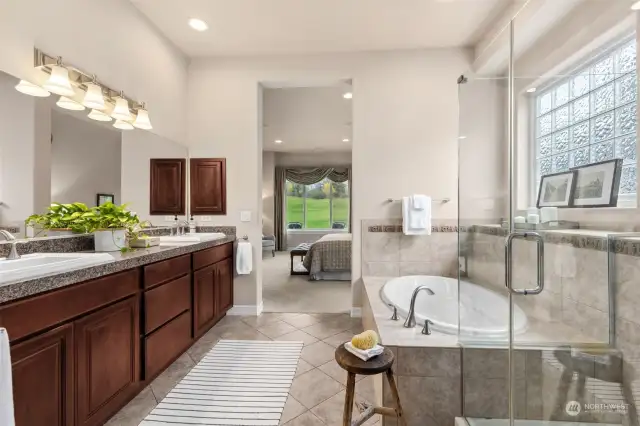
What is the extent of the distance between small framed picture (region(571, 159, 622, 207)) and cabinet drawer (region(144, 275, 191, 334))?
254cm

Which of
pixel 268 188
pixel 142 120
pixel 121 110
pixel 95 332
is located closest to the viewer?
pixel 95 332

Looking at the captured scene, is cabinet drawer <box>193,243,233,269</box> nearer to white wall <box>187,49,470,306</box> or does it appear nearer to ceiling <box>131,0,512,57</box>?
white wall <box>187,49,470,306</box>

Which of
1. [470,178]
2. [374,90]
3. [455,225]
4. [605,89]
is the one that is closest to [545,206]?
[605,89]

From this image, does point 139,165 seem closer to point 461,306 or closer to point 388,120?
point 388,120

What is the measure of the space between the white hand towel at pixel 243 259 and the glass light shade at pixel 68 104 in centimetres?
180

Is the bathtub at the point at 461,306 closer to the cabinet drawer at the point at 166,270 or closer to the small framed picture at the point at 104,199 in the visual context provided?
the cabinet drawer at the point at 166,270

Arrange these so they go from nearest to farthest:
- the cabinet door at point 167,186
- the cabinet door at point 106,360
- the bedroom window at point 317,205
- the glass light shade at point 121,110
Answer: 1. the cabinet door at point 106,360
2. the glass light shade at point 121,110
3. the cabinet door at point 167,186
4. the bedroom window at point 317,205

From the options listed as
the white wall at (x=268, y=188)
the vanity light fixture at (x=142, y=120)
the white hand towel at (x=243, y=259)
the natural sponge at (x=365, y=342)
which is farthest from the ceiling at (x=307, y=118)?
the natural sponge at (x=365, y=342)

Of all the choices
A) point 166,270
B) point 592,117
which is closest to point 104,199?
point 166,270

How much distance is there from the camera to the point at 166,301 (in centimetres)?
216

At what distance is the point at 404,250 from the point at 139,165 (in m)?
2.74

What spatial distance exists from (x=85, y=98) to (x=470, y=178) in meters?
2.97

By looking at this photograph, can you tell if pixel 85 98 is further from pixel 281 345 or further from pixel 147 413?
pixel 281 345

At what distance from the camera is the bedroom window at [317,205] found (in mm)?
9289
